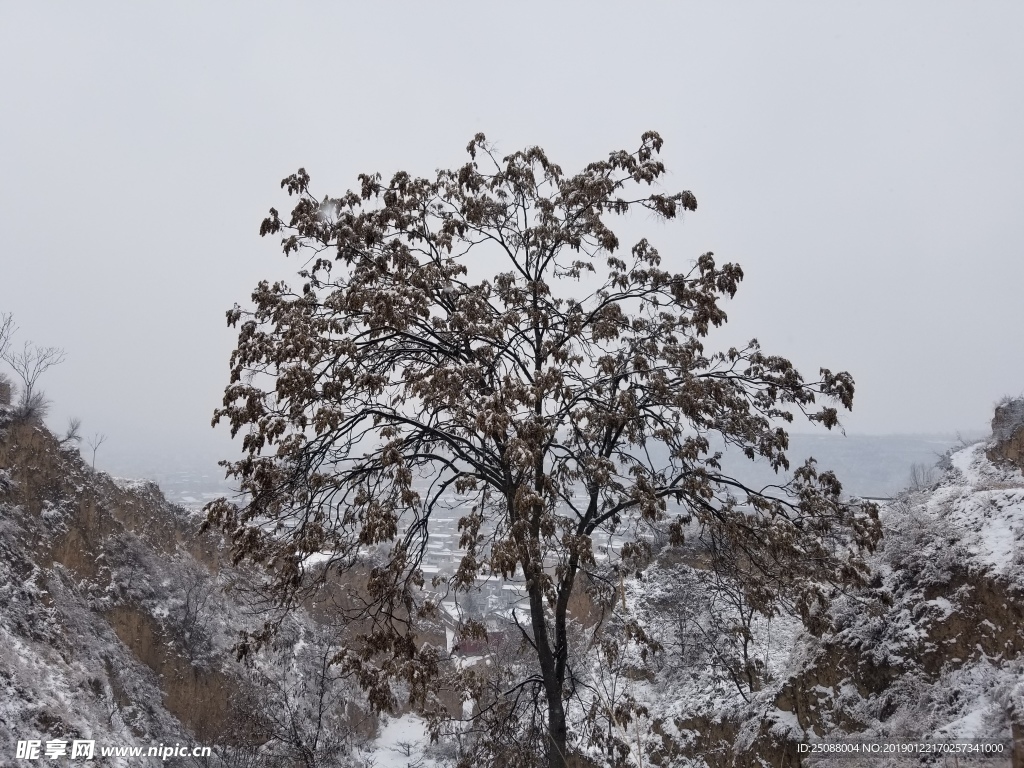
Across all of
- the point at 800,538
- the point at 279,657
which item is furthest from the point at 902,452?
the point at 800,538

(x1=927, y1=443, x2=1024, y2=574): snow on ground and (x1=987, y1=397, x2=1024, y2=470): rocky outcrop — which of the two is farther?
(x1=987, y1=397, x2=1024, y2=470): rocky outcrop

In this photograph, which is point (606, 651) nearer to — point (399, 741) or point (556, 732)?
point (556, 732)

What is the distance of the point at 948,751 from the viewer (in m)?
6.27

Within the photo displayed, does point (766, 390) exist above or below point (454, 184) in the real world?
below

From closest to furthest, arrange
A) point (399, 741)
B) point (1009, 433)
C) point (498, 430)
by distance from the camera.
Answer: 1. point (498, 430)
2. point (1009, 433)
3. point (399, 741)

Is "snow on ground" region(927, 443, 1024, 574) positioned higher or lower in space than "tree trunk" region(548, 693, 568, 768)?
higher

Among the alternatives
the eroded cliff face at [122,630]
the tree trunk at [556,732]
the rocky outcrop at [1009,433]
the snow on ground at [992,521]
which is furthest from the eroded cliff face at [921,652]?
the eroded cliff face at [122,630]

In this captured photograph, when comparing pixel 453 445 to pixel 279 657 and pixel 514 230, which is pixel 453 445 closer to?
pixel 514 230

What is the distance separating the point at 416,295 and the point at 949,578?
9471 mm

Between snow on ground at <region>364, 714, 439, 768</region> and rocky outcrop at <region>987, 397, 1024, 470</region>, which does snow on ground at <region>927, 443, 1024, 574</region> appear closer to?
rocky outcrop at <region>987, 397, 1024, 470</region>

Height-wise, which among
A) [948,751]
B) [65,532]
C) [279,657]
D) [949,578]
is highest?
[65,532]

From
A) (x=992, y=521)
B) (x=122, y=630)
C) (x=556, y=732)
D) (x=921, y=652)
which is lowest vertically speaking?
(x=122, y=630)

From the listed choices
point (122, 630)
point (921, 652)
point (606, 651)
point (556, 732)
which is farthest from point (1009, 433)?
point (122, 630)

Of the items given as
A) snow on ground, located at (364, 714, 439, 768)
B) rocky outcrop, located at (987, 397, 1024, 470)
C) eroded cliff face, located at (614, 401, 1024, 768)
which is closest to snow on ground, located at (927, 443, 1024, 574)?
eroded cliff face, located at (614, 401, 1024, 768)
